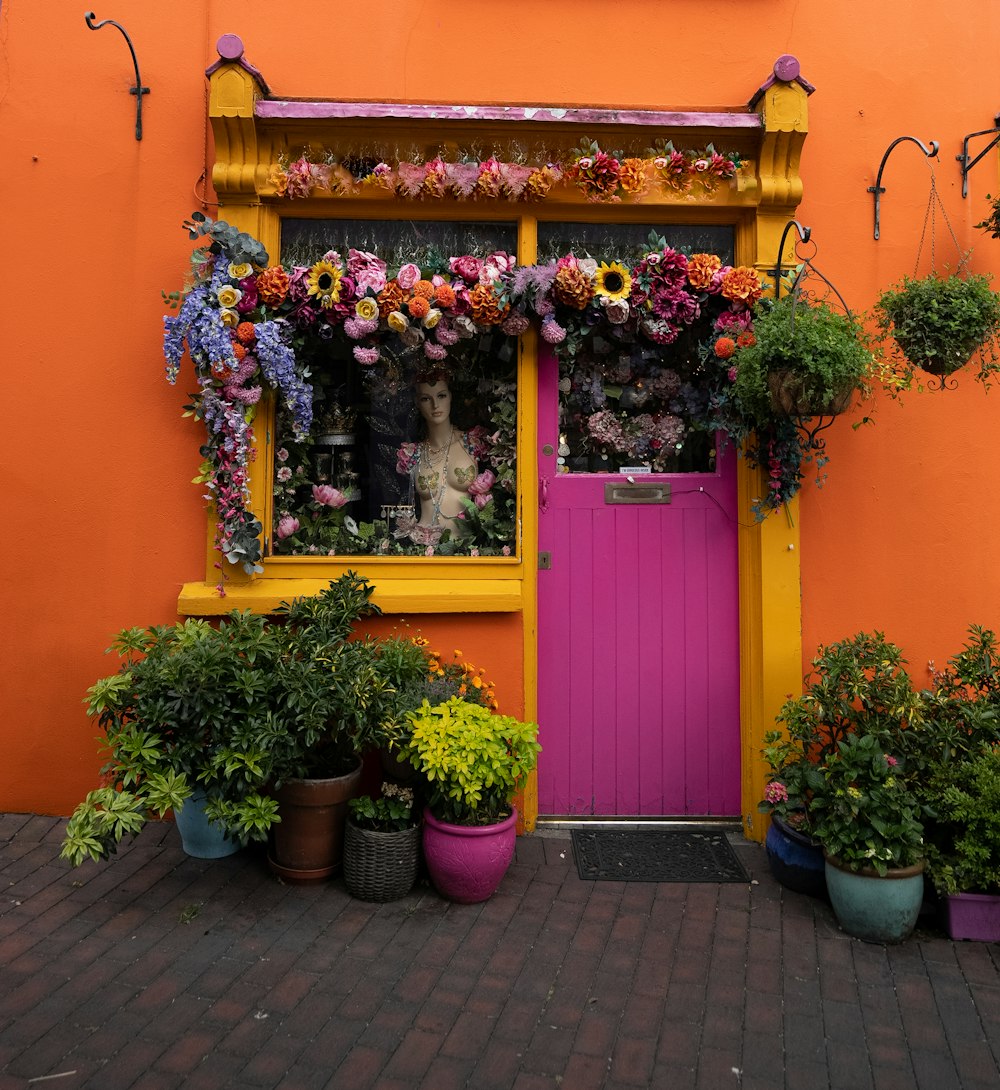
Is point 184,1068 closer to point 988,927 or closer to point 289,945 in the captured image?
point 289,945

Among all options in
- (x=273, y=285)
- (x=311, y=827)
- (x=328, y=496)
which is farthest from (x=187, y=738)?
(x=273, y=285)

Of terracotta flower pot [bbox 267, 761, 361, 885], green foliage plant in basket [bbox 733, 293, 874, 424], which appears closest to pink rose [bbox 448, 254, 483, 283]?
green foliage plant in basket [bbox 733, 293, 874, 424]

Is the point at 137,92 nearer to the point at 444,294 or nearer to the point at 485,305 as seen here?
the point at 444,294

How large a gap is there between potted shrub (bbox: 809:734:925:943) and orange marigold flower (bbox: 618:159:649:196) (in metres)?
2.85

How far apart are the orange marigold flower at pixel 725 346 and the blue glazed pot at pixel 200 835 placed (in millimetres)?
3282

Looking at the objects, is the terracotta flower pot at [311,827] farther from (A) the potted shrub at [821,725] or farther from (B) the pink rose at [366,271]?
(B) the pink rose at [366,271]

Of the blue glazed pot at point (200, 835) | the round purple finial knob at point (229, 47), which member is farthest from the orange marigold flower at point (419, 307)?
the blue glazed pot at point (200, 835)

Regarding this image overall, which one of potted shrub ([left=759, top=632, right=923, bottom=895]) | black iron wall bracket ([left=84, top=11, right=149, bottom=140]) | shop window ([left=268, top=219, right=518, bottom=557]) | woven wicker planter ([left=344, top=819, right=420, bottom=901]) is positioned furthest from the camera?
shop window ([left=268, top=219, right=518, bottom=557])

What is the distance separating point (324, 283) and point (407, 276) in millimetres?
419

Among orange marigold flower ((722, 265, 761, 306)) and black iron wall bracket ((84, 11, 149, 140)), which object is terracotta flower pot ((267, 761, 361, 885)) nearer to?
orange marigold flower ((722, 265, 761, 306))

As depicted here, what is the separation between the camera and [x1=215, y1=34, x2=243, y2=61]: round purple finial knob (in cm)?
425

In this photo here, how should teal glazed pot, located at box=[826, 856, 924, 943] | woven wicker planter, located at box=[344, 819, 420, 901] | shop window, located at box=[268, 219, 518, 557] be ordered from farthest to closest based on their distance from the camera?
shop window, located at box=[268, 219, 518, 557]
woven wicker planter, located at box=[344, 819, 420, 901]
teal glazed pot, located at box=[826, 856, 924, 943]

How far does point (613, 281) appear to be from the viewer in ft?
14.5

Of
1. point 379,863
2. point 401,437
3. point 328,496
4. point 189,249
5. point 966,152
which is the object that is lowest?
point 379,863
